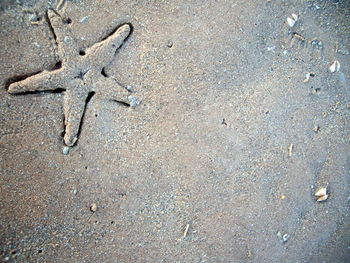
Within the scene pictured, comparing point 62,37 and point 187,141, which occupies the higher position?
point 62,37

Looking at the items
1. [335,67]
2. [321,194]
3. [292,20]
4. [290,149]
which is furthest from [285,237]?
[292,20]

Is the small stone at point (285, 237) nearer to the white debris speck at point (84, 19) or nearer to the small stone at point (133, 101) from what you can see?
the small stone at point (133, 101)

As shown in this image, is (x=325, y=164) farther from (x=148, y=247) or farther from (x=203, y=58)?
(x=148, y=247)

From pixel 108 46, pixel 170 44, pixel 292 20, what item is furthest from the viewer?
pixel 292 20

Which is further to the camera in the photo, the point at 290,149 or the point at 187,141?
the point at 290,149

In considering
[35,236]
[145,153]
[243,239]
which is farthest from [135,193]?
[243,239]

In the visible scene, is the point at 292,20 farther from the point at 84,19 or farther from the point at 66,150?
the point at 66,150
